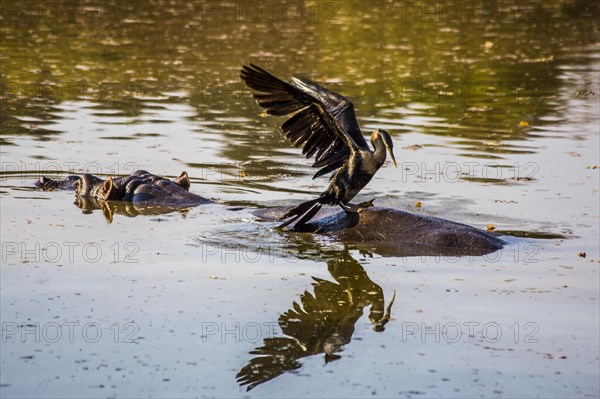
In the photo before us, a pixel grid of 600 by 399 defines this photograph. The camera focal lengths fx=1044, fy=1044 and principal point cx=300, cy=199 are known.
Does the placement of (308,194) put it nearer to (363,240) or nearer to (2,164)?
(363,240)

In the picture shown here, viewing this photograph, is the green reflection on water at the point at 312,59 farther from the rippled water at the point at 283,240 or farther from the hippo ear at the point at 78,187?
the hippo ear at the point at 78,187

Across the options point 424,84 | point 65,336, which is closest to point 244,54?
point 424,84

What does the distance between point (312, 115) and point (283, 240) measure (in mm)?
1124

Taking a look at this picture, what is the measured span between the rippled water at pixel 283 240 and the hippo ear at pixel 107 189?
244mm

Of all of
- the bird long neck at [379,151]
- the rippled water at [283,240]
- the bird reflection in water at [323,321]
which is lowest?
the bird reflection in water at [323,321]

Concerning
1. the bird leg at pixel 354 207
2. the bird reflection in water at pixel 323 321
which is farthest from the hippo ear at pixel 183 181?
the bird reflection in water at pixel 323 321

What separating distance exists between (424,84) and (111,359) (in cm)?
1160

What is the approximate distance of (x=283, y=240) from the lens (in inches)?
327

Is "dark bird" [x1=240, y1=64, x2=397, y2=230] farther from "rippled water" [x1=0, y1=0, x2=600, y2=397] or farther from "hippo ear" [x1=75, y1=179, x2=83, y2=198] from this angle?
"hippo ear" [x1=75, y1=179, x2=83, y2=198]

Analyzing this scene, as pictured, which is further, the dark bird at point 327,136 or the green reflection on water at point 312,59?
the green reflection on water at point 312,59

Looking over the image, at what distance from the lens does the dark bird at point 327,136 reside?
751 centimetres

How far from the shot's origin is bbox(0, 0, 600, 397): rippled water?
5.65 metres

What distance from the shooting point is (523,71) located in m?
17.9

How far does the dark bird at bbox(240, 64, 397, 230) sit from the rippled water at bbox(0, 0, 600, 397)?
1.37ft
